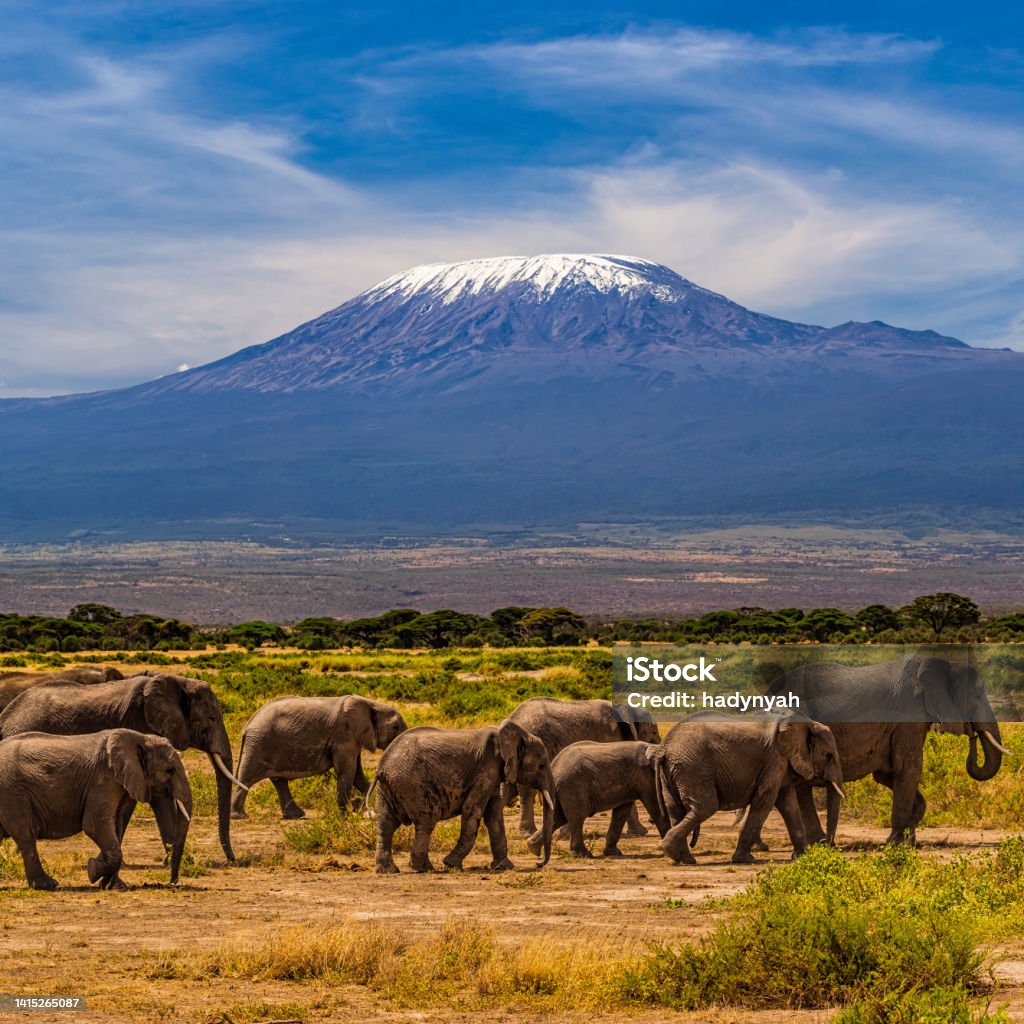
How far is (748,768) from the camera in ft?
61.9

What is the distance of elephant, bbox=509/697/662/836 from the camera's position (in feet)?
73.4

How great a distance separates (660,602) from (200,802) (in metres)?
151

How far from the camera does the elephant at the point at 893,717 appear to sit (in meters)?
19.8

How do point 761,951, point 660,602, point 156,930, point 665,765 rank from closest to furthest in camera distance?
point 761,951 → point 156,930 → point 665,765 → point 660,602

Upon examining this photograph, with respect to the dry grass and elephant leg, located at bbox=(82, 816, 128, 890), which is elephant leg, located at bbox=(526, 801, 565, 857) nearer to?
elephant leg, located at bbox=(82, 816, 128, 890)

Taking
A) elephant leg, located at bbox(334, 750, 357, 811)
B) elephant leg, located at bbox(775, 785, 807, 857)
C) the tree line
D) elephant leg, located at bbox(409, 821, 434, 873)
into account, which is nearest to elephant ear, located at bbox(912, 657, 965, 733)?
elephant leg, located at bbox(775, 785, 807, 857)

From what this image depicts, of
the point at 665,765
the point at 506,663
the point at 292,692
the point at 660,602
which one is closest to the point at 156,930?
the point at 665,765

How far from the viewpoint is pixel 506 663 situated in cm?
5228

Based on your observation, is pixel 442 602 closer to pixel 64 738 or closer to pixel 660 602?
pixel 660 602

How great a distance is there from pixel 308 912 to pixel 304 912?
4 cm

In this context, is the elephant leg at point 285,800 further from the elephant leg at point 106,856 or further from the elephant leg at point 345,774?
the elephant leg at point 106,856

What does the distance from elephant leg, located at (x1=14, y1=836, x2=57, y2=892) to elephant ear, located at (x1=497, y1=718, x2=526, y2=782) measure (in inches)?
197

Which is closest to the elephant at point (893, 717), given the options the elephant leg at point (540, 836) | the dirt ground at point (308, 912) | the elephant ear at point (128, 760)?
the dirt ground at point (308, 912)

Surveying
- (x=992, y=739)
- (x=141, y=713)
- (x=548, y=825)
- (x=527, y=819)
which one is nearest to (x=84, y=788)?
(x=141, y=713)
